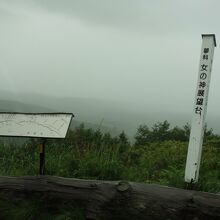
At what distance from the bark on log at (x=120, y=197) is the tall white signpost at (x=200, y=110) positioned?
3.07 ft

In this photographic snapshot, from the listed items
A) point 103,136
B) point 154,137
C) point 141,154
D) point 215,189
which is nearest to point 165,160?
point 141,154

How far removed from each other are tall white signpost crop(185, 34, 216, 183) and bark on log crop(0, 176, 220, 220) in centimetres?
94

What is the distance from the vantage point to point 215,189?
16.6 ft

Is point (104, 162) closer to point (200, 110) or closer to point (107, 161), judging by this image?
point (107, 161)

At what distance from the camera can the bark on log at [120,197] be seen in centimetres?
406

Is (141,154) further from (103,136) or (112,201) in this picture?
(112,201)

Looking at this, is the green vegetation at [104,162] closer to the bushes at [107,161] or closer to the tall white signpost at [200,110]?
the bushes at [107,161]

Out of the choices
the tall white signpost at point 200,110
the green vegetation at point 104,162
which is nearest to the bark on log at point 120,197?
the green vegetation at point 104,162

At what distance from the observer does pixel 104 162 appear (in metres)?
5.91

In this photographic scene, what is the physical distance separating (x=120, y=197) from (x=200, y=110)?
1586mm

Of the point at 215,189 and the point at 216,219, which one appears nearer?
the point at 216,219

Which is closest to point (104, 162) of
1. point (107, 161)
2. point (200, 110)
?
point (107, 161)

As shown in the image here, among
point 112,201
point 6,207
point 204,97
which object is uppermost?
point 204,97

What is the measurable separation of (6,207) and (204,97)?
268 cm
